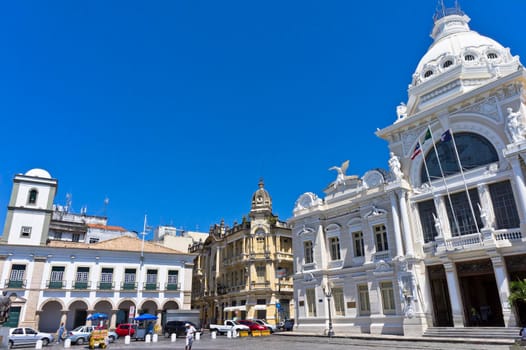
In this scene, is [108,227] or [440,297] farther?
[108,227]

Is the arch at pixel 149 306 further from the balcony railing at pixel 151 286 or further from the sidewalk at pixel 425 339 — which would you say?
the sidewalk at pixel 425 339

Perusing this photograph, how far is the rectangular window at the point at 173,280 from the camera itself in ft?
134

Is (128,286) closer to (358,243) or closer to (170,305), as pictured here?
(170,305)

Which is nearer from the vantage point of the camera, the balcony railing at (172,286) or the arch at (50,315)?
the arch at (50,315)

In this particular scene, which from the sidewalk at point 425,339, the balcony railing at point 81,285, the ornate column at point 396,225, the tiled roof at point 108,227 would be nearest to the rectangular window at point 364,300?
the sidewalk at point 425,339

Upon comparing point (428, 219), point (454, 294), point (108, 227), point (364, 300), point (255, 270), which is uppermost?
point (108, 227)

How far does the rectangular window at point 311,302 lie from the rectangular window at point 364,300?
4.28m

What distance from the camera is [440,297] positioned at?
24.2 m

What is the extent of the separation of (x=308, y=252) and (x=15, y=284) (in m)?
27.7

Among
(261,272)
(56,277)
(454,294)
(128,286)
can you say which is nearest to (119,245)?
(128,286)

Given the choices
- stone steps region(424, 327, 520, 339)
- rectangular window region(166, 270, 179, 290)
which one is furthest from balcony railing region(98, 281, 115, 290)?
stone steps region(424, 327, 520, 339)

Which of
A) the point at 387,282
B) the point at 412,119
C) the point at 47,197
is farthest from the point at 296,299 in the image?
the point at 47,197

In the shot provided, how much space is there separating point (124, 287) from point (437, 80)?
3506cm

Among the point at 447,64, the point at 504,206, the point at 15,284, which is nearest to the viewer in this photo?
the point at 504,206
